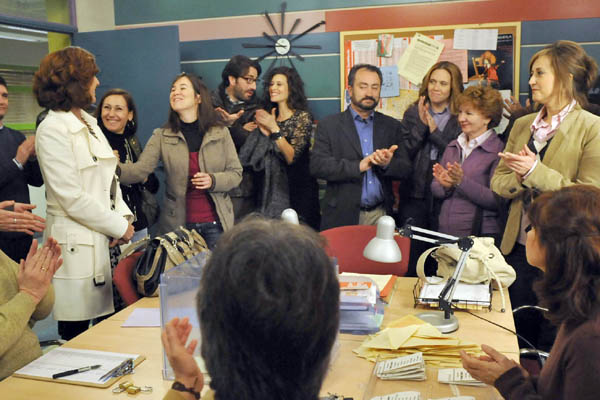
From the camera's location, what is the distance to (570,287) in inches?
59.0

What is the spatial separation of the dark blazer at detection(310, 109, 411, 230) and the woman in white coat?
1428mm

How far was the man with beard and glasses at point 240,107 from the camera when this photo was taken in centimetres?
411

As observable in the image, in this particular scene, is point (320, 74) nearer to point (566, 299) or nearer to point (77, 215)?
point (77, 215)

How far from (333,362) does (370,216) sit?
2061mm

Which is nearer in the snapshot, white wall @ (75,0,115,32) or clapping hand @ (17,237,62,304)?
clapping hand @ (17,237,62,304)

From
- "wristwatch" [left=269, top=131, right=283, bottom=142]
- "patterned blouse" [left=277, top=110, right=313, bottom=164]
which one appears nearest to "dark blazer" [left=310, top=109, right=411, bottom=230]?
"patterned blouse" [left=277, top=110, right=313, bottom=164]

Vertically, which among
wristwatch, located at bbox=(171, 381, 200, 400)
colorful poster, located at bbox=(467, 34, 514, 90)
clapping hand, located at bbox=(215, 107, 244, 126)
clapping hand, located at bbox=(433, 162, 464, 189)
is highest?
colorful poster, located at bbox=(467, 34, 514, 90)

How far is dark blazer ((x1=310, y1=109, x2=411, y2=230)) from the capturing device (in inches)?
145

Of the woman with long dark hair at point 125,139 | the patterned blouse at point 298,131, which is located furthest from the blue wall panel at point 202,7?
the woman with long dark hair at point 125,139

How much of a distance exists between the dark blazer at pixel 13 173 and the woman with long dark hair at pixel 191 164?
50cm

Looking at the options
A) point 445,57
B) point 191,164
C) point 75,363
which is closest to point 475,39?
point 445,57

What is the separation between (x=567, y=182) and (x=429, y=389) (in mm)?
1654

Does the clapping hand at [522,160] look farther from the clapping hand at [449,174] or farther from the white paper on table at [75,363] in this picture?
the white paper on table at [75,363]

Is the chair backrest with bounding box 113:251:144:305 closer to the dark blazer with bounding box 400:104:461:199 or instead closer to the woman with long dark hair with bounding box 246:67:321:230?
the woman with long dark hair with bounding box 246:67:321:230
